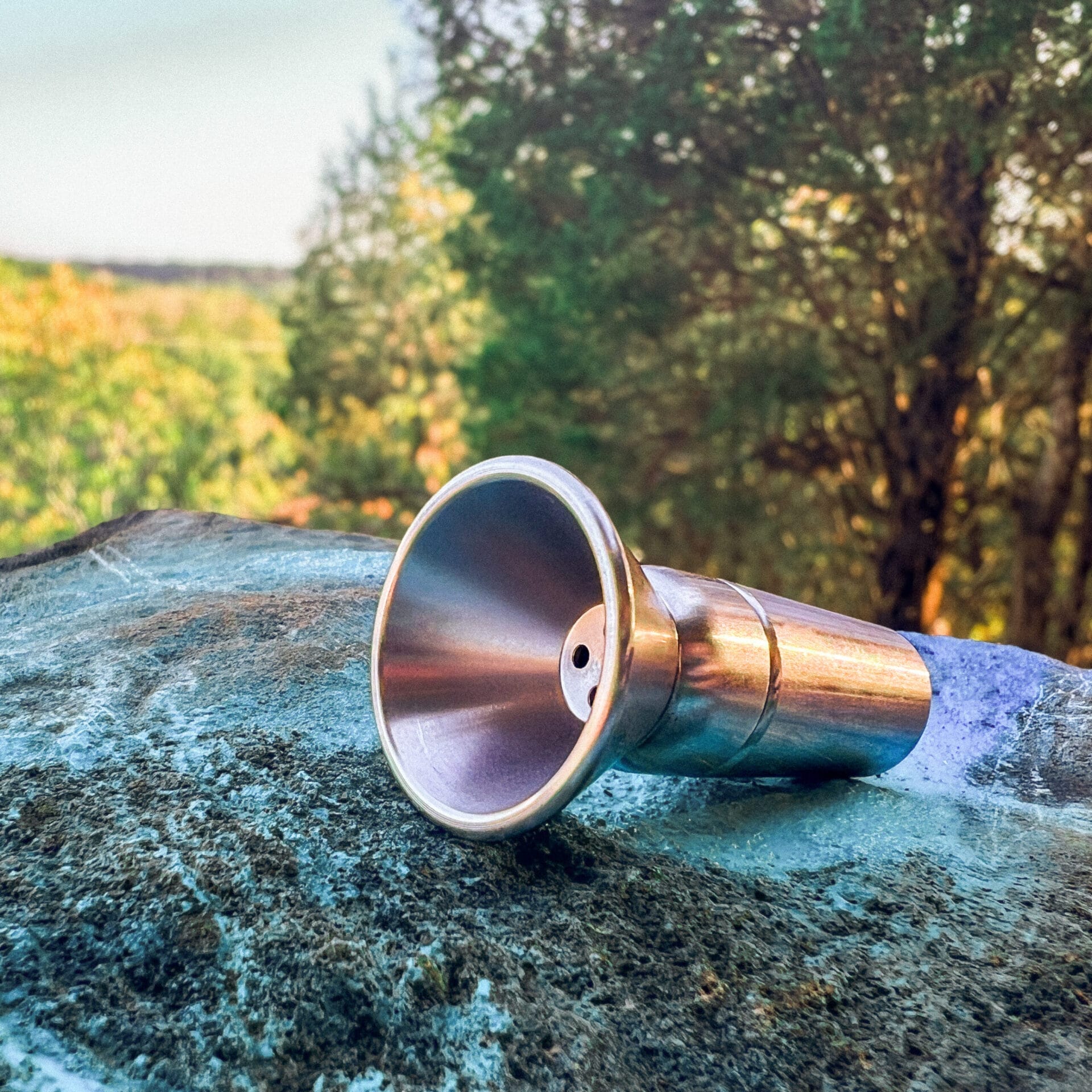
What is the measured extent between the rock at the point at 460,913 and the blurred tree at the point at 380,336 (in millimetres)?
7511

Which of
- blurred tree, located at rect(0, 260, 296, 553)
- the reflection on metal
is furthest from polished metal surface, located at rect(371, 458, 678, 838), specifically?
blurred tree, located at rect(0, 260, 296, 553)

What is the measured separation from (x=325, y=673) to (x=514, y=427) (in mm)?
5000

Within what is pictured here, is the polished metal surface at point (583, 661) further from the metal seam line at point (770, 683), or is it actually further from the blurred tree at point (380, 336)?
the blurred tree at point (380, 336)

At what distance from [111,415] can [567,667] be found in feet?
40.9

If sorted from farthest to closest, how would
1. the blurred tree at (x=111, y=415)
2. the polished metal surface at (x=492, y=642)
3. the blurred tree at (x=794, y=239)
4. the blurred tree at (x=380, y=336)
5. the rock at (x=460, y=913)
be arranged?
the blurred tree at (x=111, y=415)
the blurred tree at (x=380, y=336)
the blurred tree at (x=794, y=239)
the polished metal surface at (x=492, y=642)
the rock at (x=460, y=913)

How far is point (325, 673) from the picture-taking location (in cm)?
248

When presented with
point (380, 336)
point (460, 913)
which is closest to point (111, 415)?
point (380, 336)

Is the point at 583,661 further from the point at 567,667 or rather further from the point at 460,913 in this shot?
the point at 460,913

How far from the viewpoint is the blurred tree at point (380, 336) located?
999 centimetres

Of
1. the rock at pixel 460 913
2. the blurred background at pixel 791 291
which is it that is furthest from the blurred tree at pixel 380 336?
the rock at pixel 460 913

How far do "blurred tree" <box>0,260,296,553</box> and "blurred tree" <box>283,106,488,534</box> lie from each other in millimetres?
636

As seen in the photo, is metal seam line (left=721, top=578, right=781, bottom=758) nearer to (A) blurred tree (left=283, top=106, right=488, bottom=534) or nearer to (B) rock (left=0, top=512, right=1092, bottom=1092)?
(B) rock (left=0, top=512, right=1092, bottom=1092)

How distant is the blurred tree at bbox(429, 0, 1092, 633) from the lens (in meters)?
4.48

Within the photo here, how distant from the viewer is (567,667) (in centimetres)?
212
